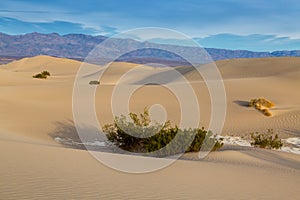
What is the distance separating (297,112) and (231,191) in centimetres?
1400

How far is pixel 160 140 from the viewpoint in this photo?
9.81 m

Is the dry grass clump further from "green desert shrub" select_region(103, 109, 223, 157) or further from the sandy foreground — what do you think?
"green desert shrub" select_region(103, 109, 223, 157)

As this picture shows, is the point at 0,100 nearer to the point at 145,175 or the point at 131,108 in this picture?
the point at 131,108

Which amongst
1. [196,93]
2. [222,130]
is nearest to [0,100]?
[222,130]

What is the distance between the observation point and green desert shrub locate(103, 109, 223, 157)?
375 inches

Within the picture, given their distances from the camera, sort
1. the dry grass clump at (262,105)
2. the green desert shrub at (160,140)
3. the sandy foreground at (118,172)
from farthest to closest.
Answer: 1. the dry grass clump at (262,105)
2. the green desert shrub at (160,140)
3. the sandy foreground at (118,172)

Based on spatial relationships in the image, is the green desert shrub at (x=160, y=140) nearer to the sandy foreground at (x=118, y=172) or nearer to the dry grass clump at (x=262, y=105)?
the sandy foreground at (x=118, y=172)

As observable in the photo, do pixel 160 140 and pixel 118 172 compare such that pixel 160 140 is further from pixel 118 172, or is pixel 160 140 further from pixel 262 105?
pixel 262 105

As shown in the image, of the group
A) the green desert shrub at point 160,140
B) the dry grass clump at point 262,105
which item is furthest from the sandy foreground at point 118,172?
the dry grass clump at point 262,105

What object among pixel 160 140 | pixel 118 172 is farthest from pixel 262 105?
pixel 118 172

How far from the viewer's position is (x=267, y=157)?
29.3 feet

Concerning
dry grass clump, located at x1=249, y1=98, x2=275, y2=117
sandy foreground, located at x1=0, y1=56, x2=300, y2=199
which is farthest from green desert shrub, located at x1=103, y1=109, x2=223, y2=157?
dry grass clump, located at x1=249, y1=98, x2=275, y2=117

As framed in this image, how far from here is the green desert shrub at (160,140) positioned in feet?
31.2

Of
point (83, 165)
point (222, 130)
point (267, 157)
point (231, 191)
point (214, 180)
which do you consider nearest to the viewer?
point (231, 191)
